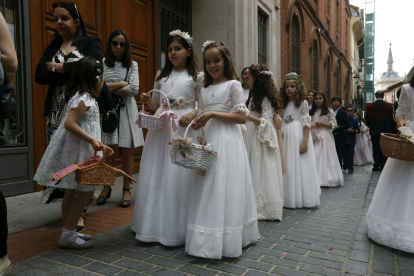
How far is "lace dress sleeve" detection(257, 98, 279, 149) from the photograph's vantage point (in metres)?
4.53

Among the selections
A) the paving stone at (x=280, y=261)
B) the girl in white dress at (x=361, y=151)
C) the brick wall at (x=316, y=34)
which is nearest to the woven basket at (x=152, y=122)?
the paving stone at (x=280, y=261)

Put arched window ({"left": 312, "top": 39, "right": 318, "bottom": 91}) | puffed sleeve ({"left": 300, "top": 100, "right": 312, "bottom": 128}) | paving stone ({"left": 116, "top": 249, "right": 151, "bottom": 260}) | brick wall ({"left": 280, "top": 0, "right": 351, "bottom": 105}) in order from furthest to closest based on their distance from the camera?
arched window ({"left": 312, "top": 39, "right": 318, "bottom": 91}), brick wall ({"left": 280, "top": 0, "right": 351, "bottom": 105}), puffed sleeve ({"left": 300, "top": 100, "right": 312, "bottom": 128}), paving stone ({"left": 116, "top": 249, "right": 151, "bottom": 260})

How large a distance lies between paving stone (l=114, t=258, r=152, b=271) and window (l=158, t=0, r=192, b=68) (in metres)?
5.63

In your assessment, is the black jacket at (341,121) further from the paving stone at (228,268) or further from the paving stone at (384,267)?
the paving stone at (228,268)

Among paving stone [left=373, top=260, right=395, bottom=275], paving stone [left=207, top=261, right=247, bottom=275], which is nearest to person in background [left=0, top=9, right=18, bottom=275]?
paving stone [left=207, top=261, right=247, bottom=275]

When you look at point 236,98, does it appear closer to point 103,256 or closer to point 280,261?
point 280,261

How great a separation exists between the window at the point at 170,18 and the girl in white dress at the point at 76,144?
4788 mm

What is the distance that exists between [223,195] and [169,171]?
2.07 feet

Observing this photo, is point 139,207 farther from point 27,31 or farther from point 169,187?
point 27,31

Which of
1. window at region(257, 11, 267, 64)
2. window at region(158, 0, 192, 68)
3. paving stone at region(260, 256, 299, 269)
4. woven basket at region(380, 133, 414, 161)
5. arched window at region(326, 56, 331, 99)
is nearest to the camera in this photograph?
paving stone at region(260, 256, 299, 269)

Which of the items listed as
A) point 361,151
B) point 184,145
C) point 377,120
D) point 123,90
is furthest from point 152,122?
point 361,151

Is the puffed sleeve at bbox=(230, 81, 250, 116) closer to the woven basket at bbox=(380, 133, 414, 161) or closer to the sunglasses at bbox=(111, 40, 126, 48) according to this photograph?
the woven basket at bbox=(380, 133, 414, 161)

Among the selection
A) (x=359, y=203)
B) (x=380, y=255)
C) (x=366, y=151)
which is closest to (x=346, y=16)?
(x=366, y=151)

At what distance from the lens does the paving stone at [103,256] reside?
2.89 metres
